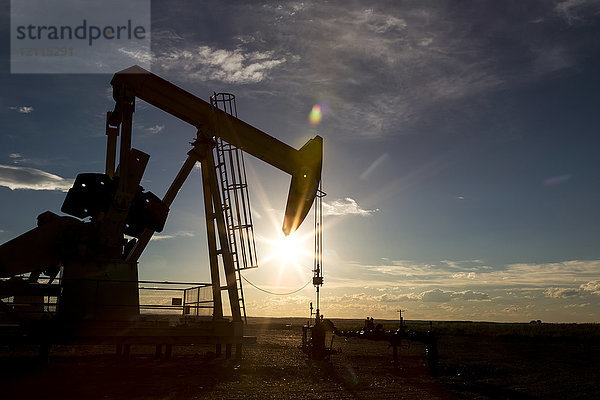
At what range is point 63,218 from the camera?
495 inches

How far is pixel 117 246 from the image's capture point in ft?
42.0

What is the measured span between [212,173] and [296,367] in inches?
255

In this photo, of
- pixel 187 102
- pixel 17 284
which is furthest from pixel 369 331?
pixel 17 284

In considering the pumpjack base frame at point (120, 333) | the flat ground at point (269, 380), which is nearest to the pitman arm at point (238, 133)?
the pumpjack base frame at point (120, 333)

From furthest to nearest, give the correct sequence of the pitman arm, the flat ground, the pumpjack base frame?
the pitman arm, the pumpjack base frame, the flat ground

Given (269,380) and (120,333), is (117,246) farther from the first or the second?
(269,380)

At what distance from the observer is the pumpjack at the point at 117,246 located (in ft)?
38.8

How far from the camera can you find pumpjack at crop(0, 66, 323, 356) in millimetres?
11836

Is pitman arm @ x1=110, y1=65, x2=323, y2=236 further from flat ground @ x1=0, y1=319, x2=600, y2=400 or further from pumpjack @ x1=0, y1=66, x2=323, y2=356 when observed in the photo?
flat ground @ x1=0, y1=319, x2=600, y2=400

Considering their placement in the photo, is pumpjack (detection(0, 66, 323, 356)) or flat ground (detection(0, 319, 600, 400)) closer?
flat ground (detection(0, 319, 600, 400))

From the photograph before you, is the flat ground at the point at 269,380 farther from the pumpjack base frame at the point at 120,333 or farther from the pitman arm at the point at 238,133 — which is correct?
the pitman arm at the point at 238,133

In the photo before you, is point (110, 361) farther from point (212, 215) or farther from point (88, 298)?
point (212, 215)

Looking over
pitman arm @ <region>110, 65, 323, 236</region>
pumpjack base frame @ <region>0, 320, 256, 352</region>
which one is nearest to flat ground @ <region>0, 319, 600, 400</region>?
pumpjack base frame @ <region>0, 320, 256, 352</region>

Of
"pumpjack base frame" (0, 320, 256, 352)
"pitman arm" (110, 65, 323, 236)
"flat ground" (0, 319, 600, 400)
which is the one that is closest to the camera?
"flat ground" (0, 319, 600, 400)
